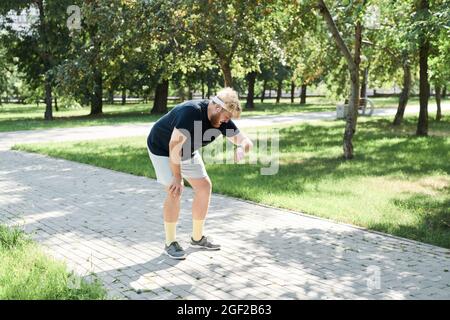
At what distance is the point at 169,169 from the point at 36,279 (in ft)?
5.17

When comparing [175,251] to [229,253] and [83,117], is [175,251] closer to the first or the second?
[229,253]

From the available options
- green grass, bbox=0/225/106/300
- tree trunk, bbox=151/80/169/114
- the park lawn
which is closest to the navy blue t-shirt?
green grass, bbox=0/225/106/300

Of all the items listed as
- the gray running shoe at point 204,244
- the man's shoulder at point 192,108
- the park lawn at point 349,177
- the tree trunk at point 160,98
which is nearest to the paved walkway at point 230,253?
the gray running shoe at point 204,244

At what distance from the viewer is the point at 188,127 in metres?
4.95

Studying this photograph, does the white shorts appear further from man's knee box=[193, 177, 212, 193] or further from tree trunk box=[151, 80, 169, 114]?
tree trunk box=[151, 80, 169, 114]

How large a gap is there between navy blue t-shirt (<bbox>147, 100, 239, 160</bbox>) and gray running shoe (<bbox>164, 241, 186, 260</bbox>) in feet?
2.98

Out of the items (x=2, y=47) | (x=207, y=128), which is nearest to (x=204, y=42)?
(x=207, y=128)

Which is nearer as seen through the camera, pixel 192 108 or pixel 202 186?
pixel 192 108

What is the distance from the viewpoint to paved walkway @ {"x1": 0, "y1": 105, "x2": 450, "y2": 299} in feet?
15.1

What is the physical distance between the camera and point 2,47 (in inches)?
1312

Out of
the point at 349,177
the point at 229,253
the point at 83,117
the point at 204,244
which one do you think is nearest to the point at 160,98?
the point at 83,117

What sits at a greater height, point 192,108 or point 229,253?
point 192,108

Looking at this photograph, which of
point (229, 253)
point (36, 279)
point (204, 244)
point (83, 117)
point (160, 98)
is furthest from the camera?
point (160, 98)

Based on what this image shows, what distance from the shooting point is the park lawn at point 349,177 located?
7305mm
